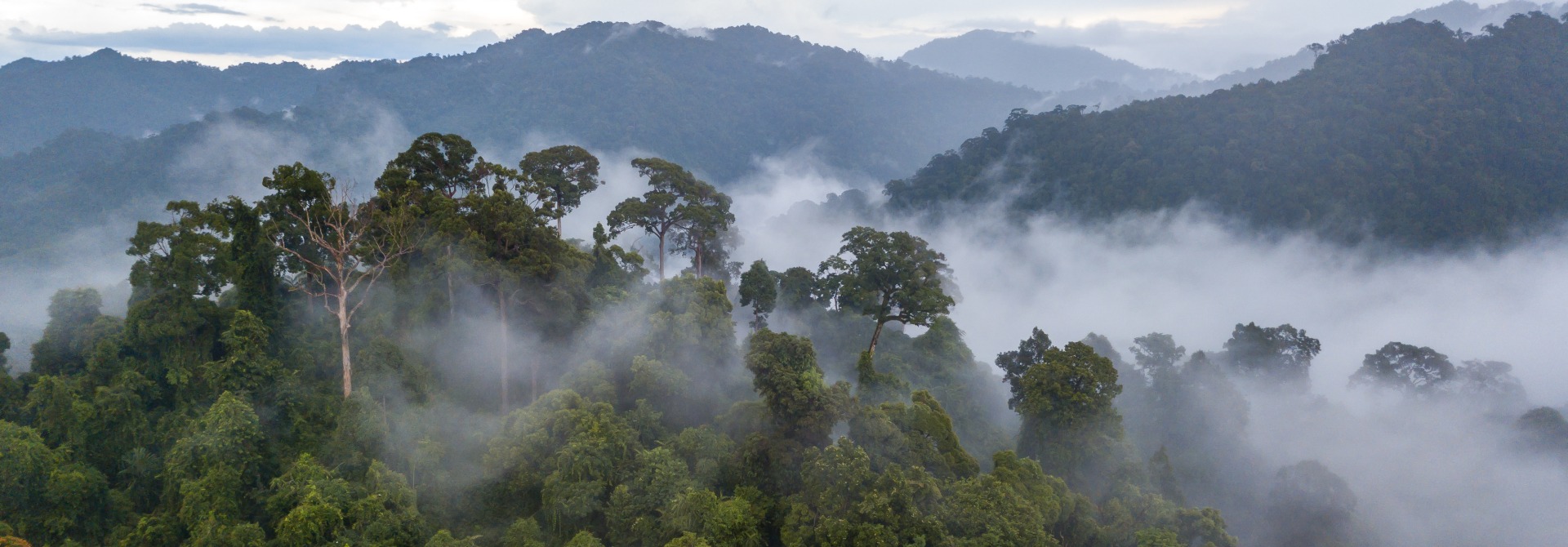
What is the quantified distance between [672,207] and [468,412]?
13897 millimetres

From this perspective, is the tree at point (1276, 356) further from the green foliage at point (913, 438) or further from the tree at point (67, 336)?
the tree at point (67, 336)

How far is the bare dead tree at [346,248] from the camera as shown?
68.0ft

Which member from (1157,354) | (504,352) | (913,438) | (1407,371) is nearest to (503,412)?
(504,352)

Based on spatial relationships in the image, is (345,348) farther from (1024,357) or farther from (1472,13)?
(1472,13)

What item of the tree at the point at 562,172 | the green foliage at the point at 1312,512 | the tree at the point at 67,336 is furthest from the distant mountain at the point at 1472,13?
the tree at the point at 67,336

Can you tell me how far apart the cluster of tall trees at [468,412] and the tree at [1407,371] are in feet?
84.9

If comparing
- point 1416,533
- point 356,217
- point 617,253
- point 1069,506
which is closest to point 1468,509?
point 1416,533

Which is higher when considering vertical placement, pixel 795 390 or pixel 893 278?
pixel 893 278

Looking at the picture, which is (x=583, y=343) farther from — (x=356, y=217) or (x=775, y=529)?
(x=775, y=529)

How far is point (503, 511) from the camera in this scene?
1912cm

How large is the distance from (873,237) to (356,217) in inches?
707

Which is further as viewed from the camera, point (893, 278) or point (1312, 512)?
point (893, 278)

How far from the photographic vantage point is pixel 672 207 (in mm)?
33406

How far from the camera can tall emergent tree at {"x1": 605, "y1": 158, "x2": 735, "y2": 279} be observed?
3066 centimetres
